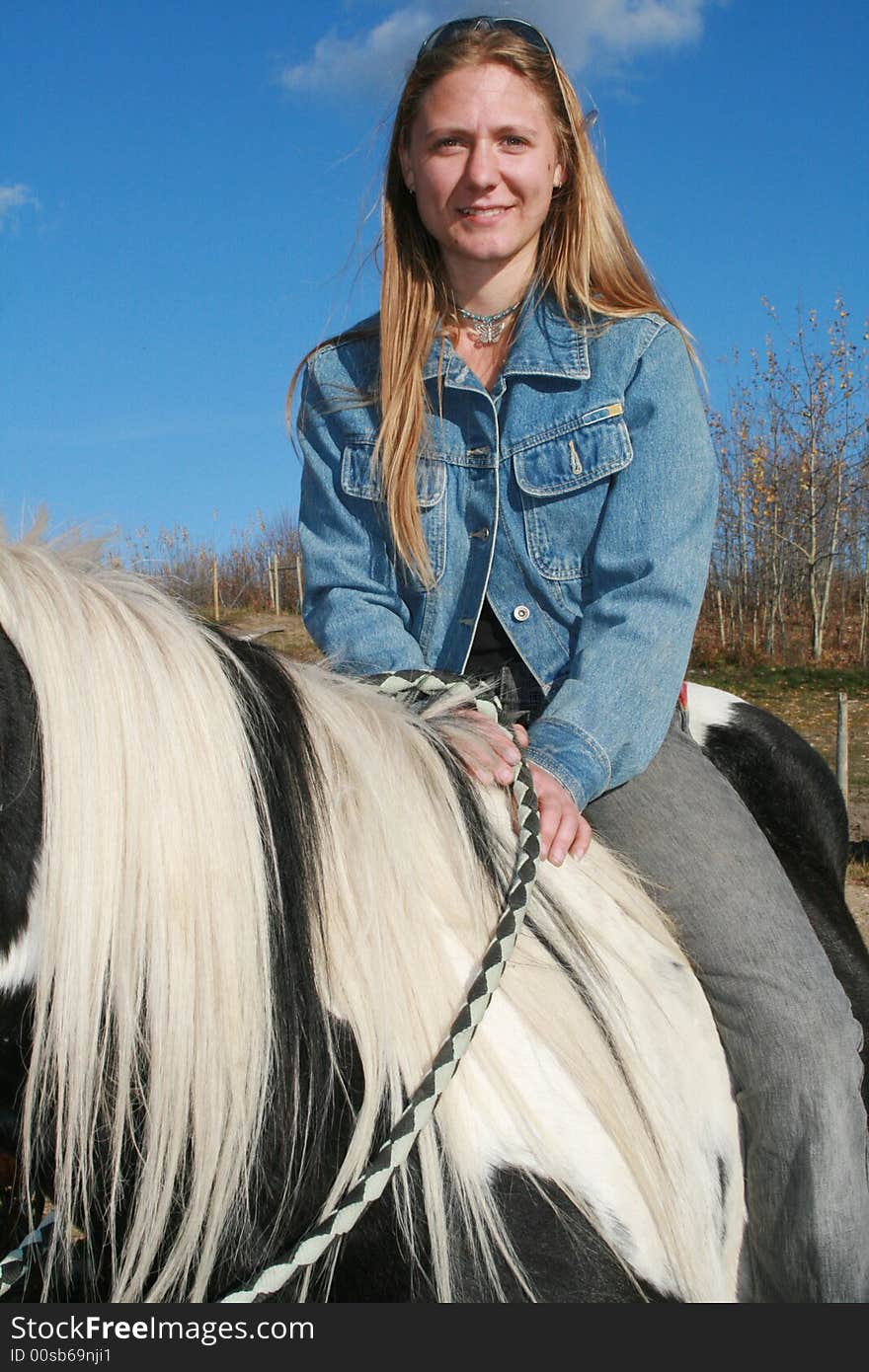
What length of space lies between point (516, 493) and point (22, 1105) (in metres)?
1.33

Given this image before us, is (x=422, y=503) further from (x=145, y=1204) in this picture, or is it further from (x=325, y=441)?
(x=145, y=1204)

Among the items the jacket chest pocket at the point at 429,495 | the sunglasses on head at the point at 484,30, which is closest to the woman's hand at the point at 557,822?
the jacket chest pocket at the point at 429,495

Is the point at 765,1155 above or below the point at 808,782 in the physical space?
below

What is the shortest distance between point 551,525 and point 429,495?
258 millimetres

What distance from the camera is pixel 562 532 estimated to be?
1977mm

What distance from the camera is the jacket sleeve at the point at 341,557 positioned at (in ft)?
6.85

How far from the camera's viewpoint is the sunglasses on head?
2.01 metres

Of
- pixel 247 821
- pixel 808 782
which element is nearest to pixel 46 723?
pixel 247 821

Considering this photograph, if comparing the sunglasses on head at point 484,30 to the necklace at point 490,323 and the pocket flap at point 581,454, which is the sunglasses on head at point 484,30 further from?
the pocket flap at point 581,454

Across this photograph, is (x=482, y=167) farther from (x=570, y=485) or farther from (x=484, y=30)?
(x=570, y=485)

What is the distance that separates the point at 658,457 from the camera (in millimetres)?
1892

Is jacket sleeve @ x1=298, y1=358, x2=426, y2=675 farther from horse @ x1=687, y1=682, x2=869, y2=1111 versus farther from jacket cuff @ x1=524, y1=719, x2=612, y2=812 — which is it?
horse @ x1=687, y1=682, x2=869, y2=1111

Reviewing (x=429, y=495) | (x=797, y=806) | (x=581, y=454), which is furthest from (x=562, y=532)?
(x=797, y=806)

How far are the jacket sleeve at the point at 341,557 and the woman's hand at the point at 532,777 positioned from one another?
19.4 inches
